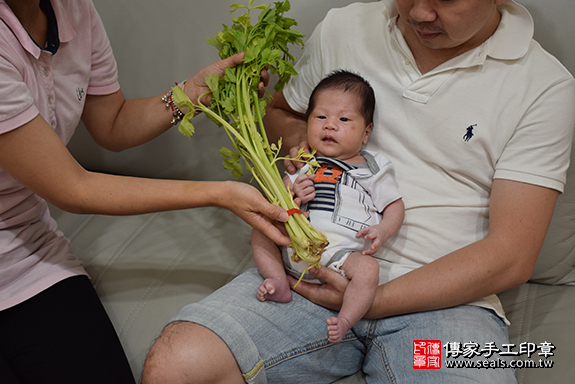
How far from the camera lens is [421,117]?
55.0 inches

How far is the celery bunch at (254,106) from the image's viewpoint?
47.6 inches

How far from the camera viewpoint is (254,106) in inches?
53.9

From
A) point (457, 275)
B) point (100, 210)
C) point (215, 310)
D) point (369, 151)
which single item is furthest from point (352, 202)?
point (100, 210)

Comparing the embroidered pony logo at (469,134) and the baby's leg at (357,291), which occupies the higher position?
the embroidered pony logo at (469,134)

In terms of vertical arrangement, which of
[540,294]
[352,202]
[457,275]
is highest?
[352,202]

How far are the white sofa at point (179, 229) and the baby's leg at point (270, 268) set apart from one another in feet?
1.05

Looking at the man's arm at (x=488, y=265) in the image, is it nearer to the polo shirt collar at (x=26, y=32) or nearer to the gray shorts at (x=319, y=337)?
the gray shorts at (x=319, y=337)

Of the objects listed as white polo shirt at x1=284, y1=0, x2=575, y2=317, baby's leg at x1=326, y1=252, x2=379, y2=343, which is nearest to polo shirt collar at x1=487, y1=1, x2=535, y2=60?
white polo shirt at x1=284, y1=0, x2=575, y2=317

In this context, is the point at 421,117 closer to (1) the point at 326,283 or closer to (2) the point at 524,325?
(1) the point at 326,283

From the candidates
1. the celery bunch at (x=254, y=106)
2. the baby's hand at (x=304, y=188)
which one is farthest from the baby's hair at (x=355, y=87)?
the baby's hand at (x=304, y=188)

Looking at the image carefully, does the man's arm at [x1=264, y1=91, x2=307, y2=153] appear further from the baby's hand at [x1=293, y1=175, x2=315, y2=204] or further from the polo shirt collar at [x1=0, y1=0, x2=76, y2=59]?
the polo shirt collar at [x1=0, y1=0, x2=76, y2=59]

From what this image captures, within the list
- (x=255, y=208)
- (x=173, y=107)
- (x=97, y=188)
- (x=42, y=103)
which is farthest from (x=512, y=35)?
(x=42, y=103)

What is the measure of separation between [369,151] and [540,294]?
2.50 ft

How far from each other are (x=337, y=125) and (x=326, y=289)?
475 mm
